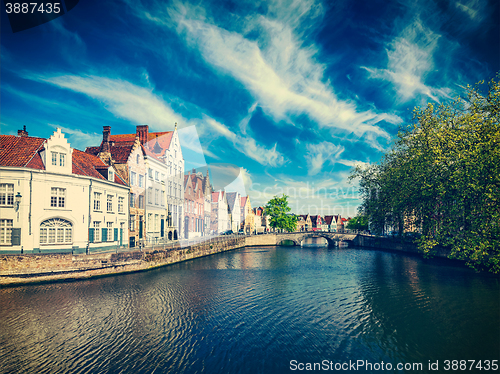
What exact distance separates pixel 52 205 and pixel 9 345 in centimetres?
1560

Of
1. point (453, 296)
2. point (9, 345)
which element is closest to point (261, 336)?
point (9, 345)

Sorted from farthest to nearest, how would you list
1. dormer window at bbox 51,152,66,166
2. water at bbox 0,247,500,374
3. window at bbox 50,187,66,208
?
dormer window at bbox 51,152,66,166 → window at bbox 50,187,66,208 → water at bbox 0,247,500,374

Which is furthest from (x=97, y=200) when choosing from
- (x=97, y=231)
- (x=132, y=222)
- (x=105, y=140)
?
(x=105, y=140)

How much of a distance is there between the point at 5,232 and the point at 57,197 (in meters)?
4.55

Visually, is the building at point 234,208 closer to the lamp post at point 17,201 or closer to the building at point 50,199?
the building at point 50,199

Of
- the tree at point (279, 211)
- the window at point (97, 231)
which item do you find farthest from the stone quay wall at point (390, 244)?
the window at point (97, 231)

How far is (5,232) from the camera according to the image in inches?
920

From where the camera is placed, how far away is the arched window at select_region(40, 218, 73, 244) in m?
24.8

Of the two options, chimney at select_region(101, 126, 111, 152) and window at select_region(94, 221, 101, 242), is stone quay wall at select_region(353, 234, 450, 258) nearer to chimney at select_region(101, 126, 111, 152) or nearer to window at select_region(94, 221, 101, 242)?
window at select_region(94, 221, 101, 242)

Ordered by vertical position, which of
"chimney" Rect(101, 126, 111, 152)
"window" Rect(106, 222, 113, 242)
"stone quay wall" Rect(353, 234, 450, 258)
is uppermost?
"chimney" Rect(101, 126, 111, 152)

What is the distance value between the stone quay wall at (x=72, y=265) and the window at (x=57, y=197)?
188 inches

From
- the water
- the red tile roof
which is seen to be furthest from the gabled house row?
the water

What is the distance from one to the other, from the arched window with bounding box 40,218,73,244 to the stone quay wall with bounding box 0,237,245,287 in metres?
2.64
